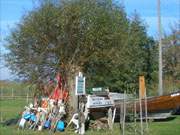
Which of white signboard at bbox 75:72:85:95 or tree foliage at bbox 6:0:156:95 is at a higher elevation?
tree foliage at bbox 6:0:156:95

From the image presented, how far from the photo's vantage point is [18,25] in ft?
82.3

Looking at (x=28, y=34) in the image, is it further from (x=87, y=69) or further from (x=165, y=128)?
(x=165, y=128)

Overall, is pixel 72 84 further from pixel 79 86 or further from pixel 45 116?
pixel 79 86

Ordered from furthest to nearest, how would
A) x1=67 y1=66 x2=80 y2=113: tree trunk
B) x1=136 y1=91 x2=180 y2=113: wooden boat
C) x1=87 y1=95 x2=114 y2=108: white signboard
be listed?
1. x1=136 y1=91 x2=180 y2=113: wooden boat
2. x1=67 y1=66 x2=80 y2=113: tree trunk
3. x1=87 y1=95 x2=114 y2=108: white signboard

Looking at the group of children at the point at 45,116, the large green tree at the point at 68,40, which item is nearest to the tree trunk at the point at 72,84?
the large green tree at the point at 68,40

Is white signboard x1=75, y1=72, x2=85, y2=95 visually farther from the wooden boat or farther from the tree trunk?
the wooden boat

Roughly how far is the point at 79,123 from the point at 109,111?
2575mm

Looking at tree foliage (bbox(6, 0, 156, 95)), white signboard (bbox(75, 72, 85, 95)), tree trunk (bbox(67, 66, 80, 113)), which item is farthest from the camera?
tree trunk (bbox(67, 66, 80, 113))

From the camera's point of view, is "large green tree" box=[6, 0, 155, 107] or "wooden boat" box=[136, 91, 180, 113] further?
"wooden boat" box=[136, 91, 180, 113]

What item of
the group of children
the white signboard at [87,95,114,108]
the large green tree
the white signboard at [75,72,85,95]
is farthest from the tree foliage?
the white signboard at [75,72,85,95]

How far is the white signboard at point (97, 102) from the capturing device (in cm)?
2298

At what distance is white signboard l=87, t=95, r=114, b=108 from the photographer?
22975mm

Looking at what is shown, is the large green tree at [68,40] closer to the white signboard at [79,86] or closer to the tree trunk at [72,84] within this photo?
the tree trunk at [72,84]

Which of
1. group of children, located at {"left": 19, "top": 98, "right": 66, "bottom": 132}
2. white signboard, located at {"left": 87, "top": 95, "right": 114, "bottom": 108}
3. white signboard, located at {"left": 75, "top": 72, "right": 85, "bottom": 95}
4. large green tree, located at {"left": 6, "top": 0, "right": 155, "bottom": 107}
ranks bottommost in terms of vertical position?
group of children, located at {"left": 19, "top": 98, "right": 66, "bottom": 132}
